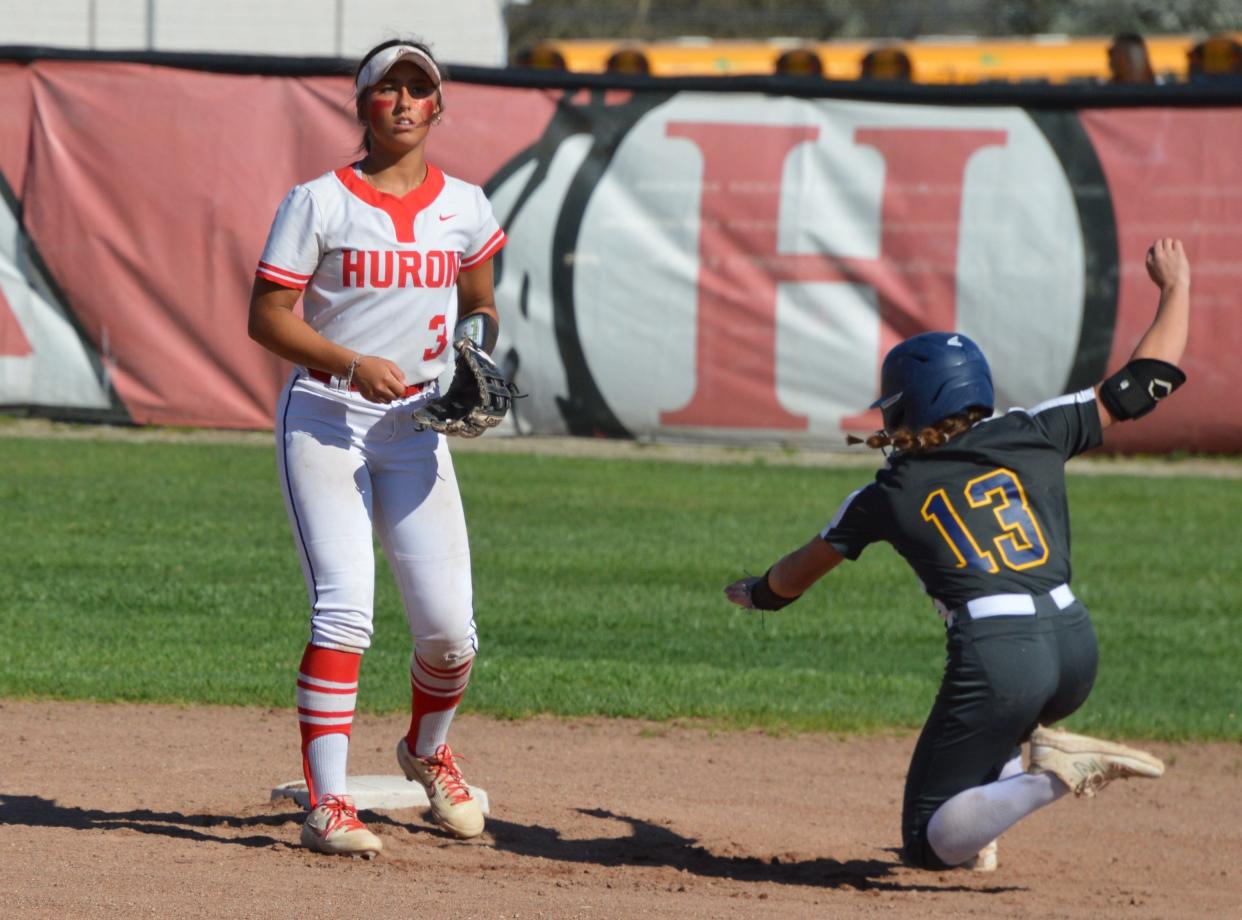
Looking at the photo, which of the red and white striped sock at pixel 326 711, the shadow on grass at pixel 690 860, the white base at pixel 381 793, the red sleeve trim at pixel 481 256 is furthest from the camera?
the white base at pixel 381 793

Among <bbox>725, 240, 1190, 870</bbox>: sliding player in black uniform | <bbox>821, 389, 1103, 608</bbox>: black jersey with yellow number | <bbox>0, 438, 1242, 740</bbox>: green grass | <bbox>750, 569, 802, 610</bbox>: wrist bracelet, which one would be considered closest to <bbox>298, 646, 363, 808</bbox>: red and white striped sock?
<bbox>750, 569, 802, 610</bbox>: wrist bracelet

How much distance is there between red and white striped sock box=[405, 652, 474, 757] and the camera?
Answer: 5086 mm

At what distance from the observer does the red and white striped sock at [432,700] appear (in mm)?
5086

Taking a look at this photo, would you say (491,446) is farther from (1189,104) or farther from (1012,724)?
(1012,724)

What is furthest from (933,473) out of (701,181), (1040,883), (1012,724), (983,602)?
(701,181)

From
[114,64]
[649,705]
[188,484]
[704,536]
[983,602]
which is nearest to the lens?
[983,602]

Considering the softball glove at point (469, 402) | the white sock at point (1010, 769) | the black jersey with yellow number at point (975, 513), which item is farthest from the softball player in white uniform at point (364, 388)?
the white sock at point (1010, 769)

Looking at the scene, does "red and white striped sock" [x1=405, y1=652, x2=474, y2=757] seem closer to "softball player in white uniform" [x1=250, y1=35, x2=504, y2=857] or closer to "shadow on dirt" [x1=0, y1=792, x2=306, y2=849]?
"softball player in white uniform" [x1=250, y1=35, x2=504, y2=857]

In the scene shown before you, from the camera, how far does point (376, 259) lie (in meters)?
4.74

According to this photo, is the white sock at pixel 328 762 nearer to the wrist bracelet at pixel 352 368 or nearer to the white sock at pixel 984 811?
the wrist bracelet at pixel 352 368

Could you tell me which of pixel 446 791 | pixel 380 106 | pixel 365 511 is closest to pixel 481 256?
pixel 380 106

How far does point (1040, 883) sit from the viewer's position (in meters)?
4.97

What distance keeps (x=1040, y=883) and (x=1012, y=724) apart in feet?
2.18

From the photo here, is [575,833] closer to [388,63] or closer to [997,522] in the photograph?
[997,522]
